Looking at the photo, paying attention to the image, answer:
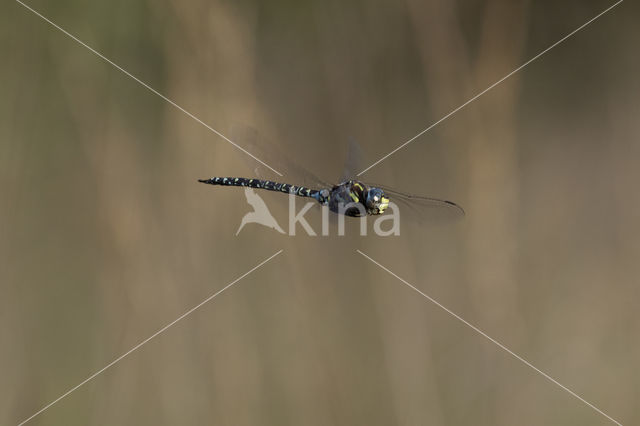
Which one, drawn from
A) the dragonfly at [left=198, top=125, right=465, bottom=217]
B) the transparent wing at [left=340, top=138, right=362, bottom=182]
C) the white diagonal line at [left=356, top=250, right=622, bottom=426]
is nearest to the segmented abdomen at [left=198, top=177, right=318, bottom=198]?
the dragonfly at [left=198, top=125, right=465, bottom=217]

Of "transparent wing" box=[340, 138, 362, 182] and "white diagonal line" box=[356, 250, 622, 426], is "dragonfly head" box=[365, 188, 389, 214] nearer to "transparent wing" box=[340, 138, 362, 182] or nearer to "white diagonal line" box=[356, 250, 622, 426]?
"transparent wing" box=[340, 138, 362, 182]

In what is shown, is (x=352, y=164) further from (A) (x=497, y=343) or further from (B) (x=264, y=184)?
(A) (x=497, y=343)

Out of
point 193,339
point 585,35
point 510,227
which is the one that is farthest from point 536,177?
point 193,339

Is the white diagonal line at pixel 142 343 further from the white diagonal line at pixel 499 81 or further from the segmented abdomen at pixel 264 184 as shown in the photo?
the white diagonal line at pixel 499 81

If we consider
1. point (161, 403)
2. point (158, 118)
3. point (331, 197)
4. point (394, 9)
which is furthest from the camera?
point (394, 9)

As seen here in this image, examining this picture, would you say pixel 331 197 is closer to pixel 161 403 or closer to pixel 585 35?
pixel 161 403

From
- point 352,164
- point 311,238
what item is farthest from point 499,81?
point 311,238

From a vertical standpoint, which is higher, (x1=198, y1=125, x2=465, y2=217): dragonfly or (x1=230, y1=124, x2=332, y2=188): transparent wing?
(x1=230, y1=124, x2=332, y2=188): transparent wing
